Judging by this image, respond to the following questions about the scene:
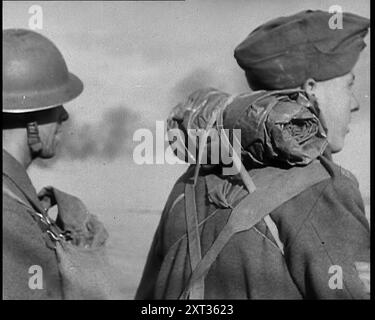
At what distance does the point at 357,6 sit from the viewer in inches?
143

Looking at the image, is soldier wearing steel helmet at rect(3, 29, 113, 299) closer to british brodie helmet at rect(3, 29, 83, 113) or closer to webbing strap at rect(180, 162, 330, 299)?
british brodie helmet at rect(3, 29, 83, 113)

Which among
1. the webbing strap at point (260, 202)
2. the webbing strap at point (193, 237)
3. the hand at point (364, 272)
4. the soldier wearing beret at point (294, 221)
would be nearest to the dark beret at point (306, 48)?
the soldier wearing beret at point (294, 221)

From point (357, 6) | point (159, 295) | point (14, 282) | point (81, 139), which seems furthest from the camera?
point (81, 139)

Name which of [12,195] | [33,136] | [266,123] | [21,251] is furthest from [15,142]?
[266,123]

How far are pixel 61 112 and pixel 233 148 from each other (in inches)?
21.1

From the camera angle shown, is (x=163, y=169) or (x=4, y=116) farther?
(x=163, y=169)

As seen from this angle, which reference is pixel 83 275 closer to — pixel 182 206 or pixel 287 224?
pixel 182 206

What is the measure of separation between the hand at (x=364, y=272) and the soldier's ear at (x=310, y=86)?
0.56m

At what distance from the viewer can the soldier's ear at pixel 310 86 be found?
10.7 feet

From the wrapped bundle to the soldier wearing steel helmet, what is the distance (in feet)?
1.35

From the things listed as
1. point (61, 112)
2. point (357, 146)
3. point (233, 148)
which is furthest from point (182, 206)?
point (357, 146)

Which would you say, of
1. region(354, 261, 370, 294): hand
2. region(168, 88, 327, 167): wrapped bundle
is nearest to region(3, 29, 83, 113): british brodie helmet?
region(168, 88, 327, 167): wrapped bundle

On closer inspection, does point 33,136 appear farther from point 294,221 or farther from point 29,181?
point 294,221

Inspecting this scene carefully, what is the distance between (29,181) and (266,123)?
0.73 m
